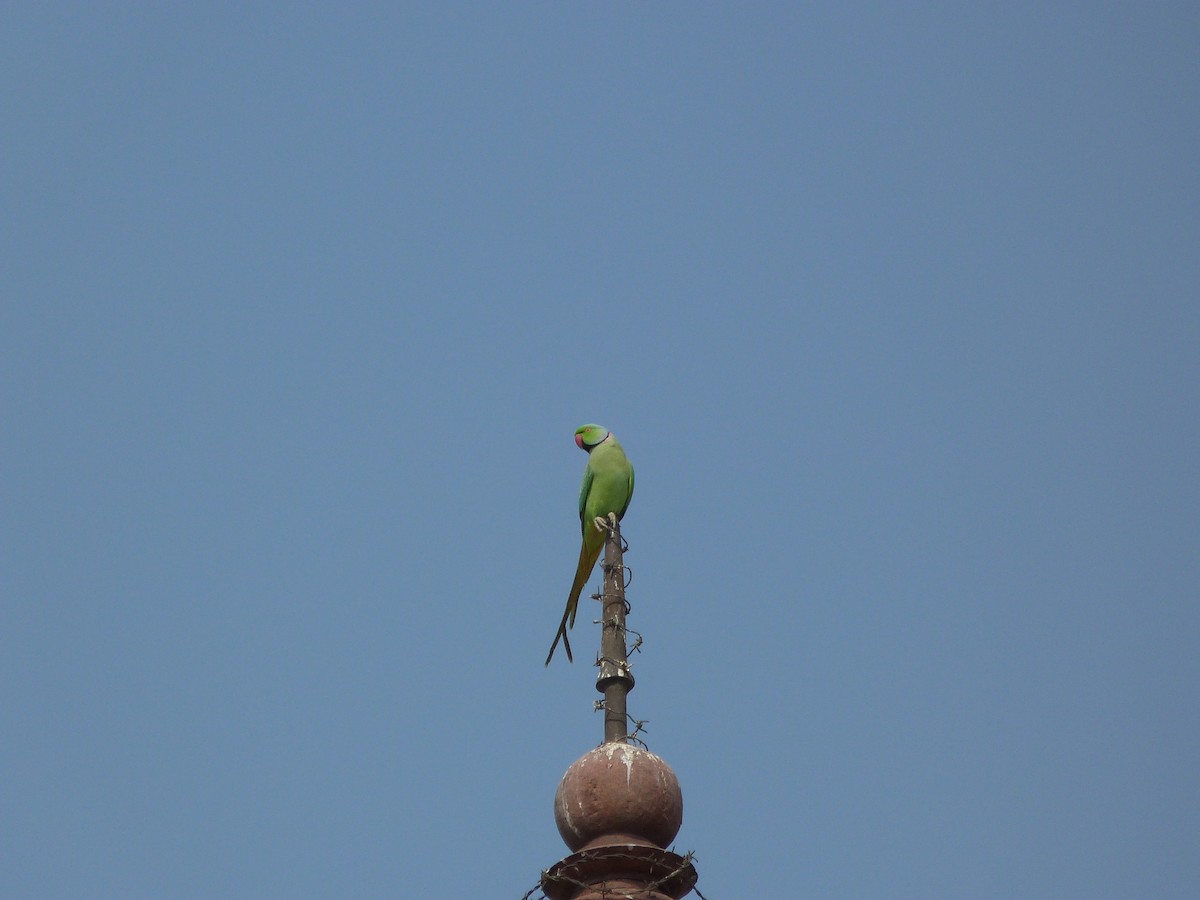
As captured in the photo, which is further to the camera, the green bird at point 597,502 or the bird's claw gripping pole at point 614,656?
the green bird at point 597,502

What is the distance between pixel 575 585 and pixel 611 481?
38.9 inches

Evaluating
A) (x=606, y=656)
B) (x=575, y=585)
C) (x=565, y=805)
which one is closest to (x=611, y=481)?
(x=575, y=585)

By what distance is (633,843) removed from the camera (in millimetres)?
11406

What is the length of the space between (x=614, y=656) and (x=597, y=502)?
2258 millimetres

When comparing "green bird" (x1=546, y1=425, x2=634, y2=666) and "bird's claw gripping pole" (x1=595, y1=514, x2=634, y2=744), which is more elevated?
"green bird" (x1=546, y1=425, x2=634, y2=666)

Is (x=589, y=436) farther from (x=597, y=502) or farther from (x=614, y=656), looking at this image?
(x=614, y=656)

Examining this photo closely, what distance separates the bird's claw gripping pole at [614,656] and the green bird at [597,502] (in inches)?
38.7

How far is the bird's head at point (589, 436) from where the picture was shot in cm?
1530

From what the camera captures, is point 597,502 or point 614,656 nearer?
point 614,656

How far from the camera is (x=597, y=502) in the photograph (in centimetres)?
1447

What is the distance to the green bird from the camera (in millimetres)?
14391

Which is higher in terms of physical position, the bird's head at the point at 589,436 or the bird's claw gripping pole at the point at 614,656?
the bird's head at the point at 589,436

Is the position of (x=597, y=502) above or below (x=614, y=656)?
above

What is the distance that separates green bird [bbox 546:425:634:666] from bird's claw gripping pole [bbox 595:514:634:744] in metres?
0.98
